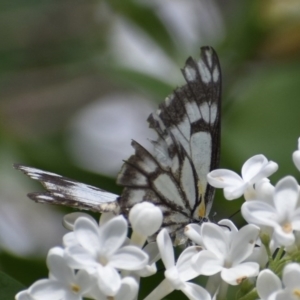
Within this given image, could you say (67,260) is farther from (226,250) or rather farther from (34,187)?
(34,187)

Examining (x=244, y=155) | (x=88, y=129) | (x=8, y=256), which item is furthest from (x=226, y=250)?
(x=88, y=129)

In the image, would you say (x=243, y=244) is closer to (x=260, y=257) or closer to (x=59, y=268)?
(x=260, y=257)

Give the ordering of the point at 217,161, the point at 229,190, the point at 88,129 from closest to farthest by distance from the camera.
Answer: the point at 229,190, the point at 217,161, the point at 88,129

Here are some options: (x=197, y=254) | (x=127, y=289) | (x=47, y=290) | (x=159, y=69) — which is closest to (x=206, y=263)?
(x=197, y=254)

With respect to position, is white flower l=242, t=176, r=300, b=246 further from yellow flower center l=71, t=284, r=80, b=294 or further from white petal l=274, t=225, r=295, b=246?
yellow flower center l=71, t=284, r=80, b=294

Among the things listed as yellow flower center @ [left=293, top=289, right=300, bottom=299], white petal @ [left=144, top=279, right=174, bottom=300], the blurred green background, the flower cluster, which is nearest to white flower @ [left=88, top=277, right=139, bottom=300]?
the flower cluster

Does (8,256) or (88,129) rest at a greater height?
(88,129)
